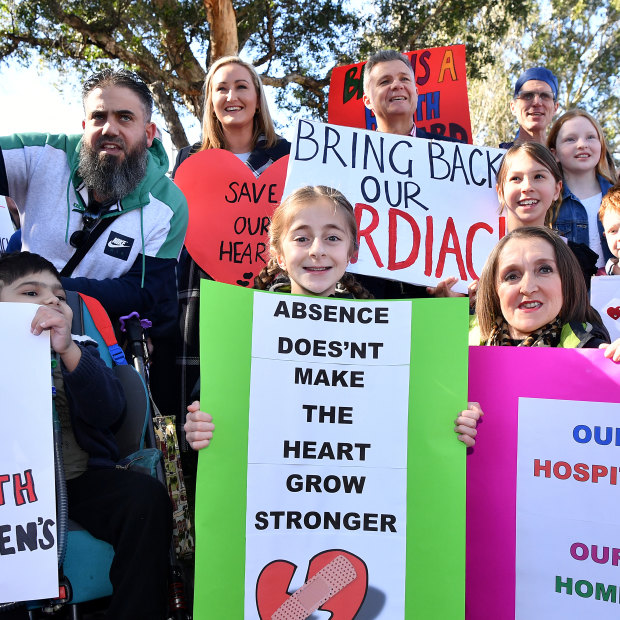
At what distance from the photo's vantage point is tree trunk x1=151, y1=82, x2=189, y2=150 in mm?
11719

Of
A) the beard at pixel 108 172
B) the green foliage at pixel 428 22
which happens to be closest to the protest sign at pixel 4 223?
the beard at pixel 108 172

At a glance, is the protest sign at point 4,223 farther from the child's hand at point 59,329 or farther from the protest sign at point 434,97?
the protest sign at point 434,97

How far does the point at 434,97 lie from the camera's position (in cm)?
465

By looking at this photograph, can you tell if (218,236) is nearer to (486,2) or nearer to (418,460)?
(418,460)

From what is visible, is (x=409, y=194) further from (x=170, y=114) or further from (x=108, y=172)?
(x=170, y=114)

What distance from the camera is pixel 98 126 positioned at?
326 centimetres

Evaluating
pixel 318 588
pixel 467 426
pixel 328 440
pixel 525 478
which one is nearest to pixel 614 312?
pixel 525 478

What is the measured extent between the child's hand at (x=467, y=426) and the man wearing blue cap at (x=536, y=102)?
2505mm

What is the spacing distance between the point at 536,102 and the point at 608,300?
70.0 inches

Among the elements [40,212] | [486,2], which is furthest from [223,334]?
[486,2]

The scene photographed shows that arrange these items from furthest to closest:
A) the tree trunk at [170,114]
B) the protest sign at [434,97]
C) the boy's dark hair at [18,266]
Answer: the tree trunk at [170,114] → the protest sign at [434,97] → the boy's dark hair at [18,266]

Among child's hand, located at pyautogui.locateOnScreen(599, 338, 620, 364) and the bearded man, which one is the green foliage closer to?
the bearded man

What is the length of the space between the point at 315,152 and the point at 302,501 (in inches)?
72.6

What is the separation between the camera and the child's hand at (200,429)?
1.94 m
